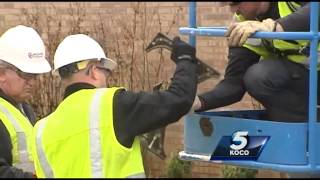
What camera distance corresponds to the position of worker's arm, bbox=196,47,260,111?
3.74 m

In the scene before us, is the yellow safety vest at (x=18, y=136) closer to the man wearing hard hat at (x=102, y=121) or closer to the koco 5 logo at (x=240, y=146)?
the man wearing hard hat at (x=102, y=121)

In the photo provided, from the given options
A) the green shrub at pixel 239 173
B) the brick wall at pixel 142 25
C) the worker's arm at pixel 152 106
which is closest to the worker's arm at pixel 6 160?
the worker's arm at pixel 152 106

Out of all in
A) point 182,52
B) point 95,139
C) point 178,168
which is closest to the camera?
point 95,139

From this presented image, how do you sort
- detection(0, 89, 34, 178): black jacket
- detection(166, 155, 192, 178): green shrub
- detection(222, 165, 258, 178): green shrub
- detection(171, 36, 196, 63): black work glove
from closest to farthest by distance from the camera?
detection(171, 36, 196, 63): black work glove, detection(0, 89, 34, 178): black jacket, detection(222, 165, 258, 178): green shrub, detection(166, 155, 192, 178): green shrub

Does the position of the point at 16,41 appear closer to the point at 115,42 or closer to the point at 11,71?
the point at 11,71

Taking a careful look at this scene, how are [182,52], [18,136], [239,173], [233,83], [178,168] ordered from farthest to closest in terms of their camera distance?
[178,168], [239,173], [233,83], [18,136], [182,52]

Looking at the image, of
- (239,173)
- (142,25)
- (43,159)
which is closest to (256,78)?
(43,159)

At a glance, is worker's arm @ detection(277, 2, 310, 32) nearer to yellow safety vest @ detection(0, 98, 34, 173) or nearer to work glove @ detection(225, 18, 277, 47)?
work glove @ detection(225, 18, 277, 47)

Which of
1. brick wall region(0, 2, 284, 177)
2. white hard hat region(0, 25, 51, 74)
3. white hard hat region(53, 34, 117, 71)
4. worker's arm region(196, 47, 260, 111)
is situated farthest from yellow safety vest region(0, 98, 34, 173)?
brick wall region(0, 2, 284, 177)

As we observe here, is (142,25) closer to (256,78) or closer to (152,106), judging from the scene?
(256,78)

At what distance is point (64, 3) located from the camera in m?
7.73

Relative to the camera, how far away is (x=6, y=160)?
3.51 metres

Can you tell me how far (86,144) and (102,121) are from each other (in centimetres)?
12

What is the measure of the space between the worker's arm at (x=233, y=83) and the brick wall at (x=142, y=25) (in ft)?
10.1
